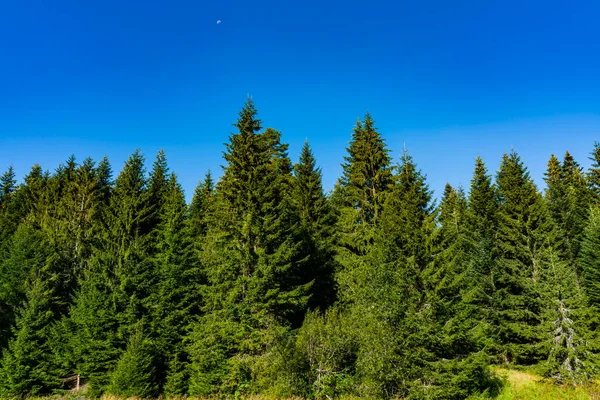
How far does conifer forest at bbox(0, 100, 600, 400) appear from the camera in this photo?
15.7 metres

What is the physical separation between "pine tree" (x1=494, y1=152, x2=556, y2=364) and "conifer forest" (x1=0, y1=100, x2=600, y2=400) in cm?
16

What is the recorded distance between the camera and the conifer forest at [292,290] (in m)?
15.7

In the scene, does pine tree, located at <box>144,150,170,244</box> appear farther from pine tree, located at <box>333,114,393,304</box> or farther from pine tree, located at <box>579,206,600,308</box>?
pine tree, located at <box>579,206,600,308</box>

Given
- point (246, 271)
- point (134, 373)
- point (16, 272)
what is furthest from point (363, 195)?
point (16, 272)

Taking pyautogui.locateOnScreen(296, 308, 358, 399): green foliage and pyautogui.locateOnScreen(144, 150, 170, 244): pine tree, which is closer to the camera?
pyautogui.locateOnScreen(296, 308, 358, 399): green foliage

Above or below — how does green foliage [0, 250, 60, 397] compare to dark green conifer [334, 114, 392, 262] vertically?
below

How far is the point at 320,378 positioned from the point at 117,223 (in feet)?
60.1

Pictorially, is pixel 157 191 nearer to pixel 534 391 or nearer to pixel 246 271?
pixel 246 271

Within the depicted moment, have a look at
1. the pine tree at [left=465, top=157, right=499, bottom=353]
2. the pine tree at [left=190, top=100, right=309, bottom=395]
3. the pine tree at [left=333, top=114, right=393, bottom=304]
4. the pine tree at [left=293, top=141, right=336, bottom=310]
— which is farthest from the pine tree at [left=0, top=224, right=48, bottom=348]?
the pine tree at [left=465, top=157, right=499, bottom=353]

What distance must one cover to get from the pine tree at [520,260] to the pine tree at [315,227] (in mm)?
14786

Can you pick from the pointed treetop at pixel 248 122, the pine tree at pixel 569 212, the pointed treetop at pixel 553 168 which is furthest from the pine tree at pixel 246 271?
the pointed treetop at pixel 553 168

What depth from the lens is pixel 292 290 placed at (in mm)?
19500

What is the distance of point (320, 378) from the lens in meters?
15.7

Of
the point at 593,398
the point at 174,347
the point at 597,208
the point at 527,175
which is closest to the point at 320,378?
the point at 174,347
